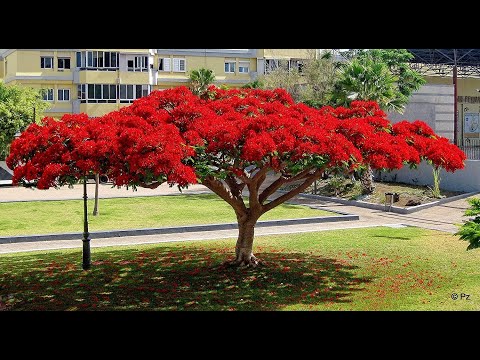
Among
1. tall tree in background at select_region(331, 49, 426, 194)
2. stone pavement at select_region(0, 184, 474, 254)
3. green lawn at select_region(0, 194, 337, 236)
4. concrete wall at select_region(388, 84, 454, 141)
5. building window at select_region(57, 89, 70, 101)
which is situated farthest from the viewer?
building window at select_region(57, 89, 70, 101)

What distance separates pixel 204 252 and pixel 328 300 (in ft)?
19.9

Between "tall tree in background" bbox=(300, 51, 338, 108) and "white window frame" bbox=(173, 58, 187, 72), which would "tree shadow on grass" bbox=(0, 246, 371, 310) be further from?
"white window frame" bbox=(173, 58, 187, 72)

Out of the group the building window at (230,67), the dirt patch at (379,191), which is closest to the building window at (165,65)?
the building window at (230,67)

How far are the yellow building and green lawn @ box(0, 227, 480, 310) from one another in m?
28.6

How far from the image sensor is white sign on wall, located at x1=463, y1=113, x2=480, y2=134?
1806 inches

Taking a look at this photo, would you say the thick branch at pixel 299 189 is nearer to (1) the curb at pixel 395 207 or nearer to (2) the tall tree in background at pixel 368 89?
(1) the curb at pixel 395 207

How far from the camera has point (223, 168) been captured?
14344 mm

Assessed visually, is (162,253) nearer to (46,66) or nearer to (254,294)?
(254,294)

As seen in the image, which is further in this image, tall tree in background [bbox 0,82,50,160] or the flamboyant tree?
tall tree in background [bbox 0,82,50,160]

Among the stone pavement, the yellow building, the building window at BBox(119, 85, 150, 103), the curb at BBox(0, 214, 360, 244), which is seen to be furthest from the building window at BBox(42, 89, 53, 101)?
the curb at BBox(0, 214, 360, 244)

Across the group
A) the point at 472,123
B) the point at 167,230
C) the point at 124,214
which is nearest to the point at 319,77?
the point at 472,123

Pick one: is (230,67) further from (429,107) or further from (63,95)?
(429,107)

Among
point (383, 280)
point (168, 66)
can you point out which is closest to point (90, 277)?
point (383, 280)

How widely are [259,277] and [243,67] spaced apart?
3690cm
